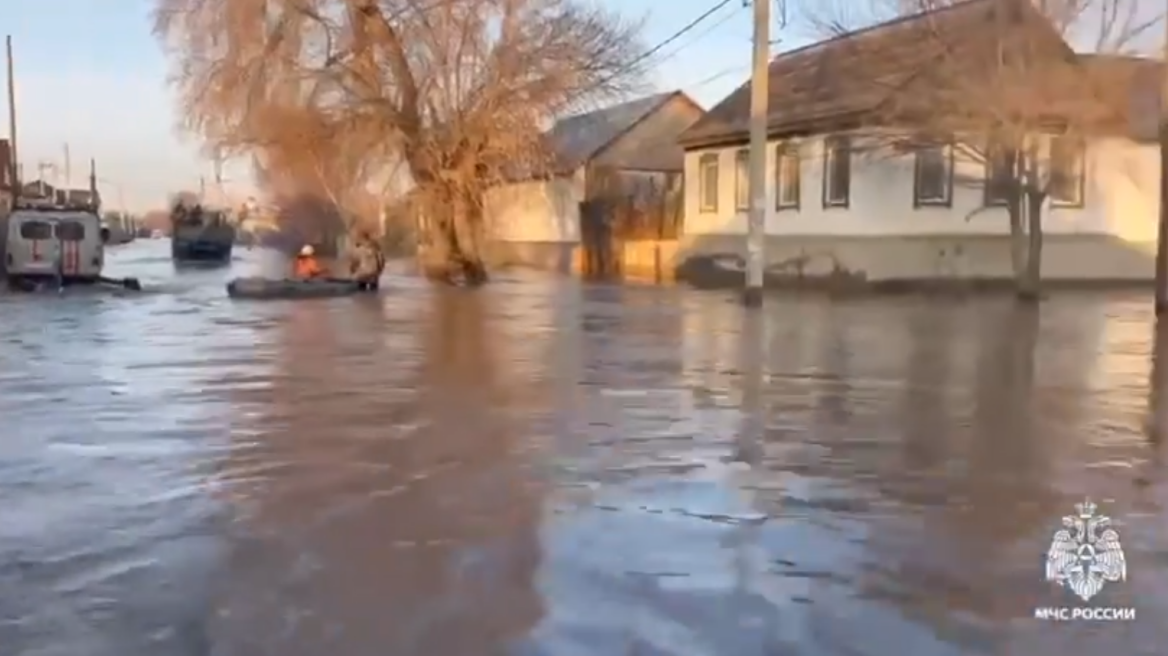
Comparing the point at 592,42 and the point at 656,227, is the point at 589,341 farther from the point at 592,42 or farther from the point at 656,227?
the point at 656,227

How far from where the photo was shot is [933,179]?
111 feet

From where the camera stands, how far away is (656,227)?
2002 inches

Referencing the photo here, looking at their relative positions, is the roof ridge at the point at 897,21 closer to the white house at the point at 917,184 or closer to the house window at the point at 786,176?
the white house at the point at 917,184

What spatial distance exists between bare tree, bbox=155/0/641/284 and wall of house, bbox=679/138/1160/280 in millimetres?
8963

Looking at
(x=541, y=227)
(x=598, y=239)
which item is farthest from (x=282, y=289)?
(x=541, y=227)

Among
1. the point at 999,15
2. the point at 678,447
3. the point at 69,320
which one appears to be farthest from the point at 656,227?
the point at 678,447

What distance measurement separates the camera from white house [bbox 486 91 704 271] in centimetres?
5381

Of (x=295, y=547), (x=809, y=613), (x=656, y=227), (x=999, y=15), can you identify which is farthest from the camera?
(x=656, y=227)

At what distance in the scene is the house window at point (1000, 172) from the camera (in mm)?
28938

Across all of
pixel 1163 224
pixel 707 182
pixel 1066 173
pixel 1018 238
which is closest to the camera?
pixel 1163 224

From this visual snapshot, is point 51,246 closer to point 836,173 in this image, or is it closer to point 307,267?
point 307,267

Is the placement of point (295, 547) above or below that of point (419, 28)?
below

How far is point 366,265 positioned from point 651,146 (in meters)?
25.8

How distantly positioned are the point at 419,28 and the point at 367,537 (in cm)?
3066
